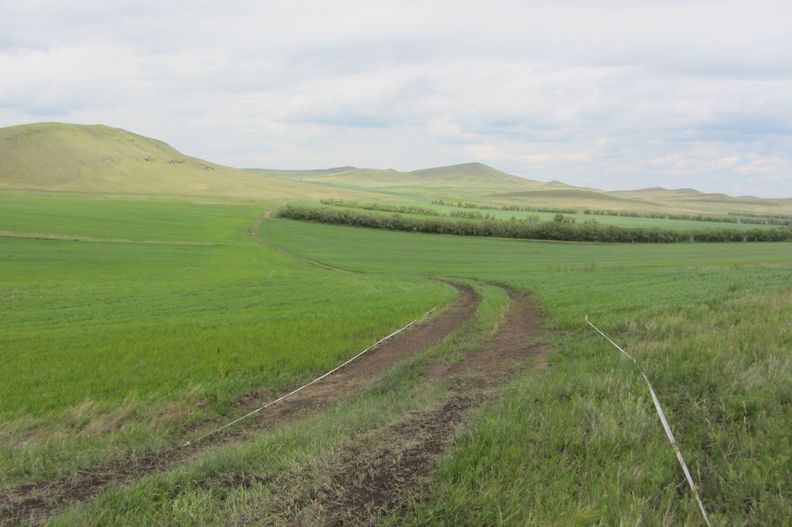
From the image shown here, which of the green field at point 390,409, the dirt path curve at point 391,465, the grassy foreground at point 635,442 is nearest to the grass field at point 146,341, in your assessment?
the green field at point 390,409

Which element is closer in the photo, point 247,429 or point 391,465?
point 391,465

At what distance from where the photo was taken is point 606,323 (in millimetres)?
14781

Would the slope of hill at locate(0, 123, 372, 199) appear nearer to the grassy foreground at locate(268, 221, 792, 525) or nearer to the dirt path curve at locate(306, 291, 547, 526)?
the grassy foreground at locate(268, 221, 792, 525)

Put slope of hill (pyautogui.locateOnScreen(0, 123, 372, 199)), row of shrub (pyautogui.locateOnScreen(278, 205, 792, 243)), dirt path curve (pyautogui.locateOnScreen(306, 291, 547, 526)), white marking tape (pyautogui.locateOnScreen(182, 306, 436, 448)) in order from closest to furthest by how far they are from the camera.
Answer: dirt path curve (pyautogui.locateOnScreen(306, 291, 547, 526)), white marking tape (pyautogui.locateOnScreen(182, 306, 436, 448)), row of shrub (pyautogui.locateOnScreen(278, 205, 792, 243)), slope of hill (pyautogui.locateOnScreen(0, 123, 372, 199))

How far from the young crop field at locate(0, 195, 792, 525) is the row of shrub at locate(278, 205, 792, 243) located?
55.6m

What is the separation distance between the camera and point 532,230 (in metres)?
80.8

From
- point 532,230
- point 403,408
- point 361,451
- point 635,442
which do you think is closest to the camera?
point 635,442

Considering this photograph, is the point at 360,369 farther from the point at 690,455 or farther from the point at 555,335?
the point at 690,455

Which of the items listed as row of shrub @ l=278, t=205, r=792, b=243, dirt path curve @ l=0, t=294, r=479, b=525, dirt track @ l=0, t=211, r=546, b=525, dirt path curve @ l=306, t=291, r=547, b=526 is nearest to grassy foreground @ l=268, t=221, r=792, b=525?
dirt path curve @ l=306, t=291, r=547, b=526

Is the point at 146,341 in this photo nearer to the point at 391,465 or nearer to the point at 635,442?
the point at 391,465

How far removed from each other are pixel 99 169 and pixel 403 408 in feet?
537

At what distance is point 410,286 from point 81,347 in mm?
21117

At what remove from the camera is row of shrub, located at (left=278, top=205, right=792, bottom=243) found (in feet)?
265

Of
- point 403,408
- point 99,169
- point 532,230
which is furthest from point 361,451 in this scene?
point 99,169
